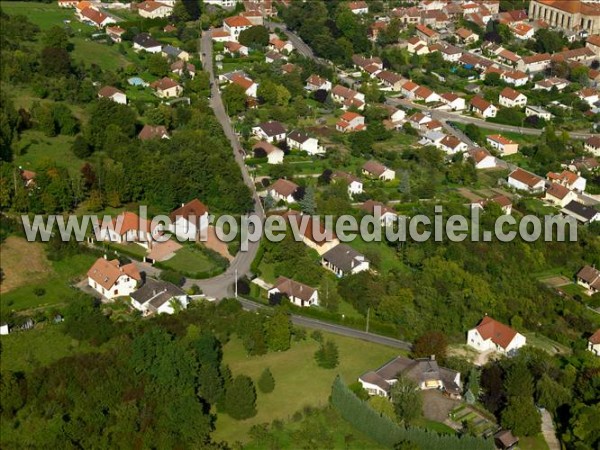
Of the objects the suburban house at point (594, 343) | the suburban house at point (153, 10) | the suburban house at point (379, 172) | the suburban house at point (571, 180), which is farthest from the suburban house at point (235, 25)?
the suburban house at point (594, 343)

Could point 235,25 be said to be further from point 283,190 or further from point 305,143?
point 283,190

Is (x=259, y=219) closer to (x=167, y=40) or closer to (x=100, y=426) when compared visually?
→ (x=100, y=426)

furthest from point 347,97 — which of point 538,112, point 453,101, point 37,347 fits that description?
point 37,347

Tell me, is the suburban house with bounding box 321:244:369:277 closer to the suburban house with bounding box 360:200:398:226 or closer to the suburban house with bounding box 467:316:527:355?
the suburban house with bounding box 360:200:398:226

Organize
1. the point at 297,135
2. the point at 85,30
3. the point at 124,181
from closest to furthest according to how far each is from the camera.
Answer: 1. the point at 124,181
2. the point at 297,135
3. the point at 85,30

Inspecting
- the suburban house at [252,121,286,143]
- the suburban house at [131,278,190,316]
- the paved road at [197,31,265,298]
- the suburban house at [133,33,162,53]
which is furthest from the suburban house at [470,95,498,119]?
the suburban house at [131,278,190,316]

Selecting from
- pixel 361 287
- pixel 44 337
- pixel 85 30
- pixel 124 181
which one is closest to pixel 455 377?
pixel 361 287
